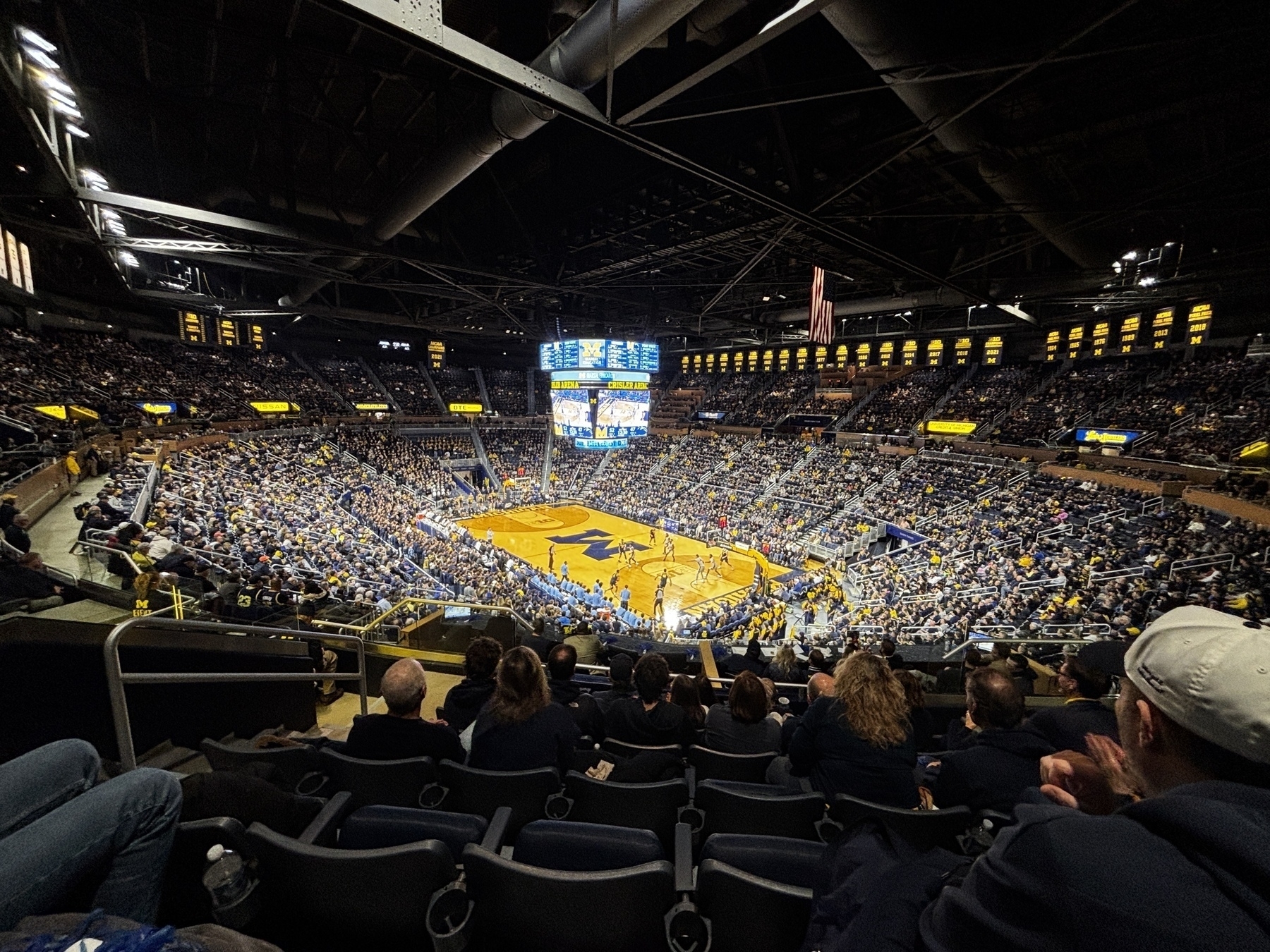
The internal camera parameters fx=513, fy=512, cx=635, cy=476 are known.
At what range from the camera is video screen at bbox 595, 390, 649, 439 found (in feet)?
88.3

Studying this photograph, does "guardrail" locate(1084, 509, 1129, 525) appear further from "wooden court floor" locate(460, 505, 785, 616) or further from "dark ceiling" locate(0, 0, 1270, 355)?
"wooden court floor" locate(460, 505, 785, 616)

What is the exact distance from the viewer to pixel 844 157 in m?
8.97

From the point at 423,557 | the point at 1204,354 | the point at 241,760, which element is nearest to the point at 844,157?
the point at 241,760

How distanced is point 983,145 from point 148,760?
40.3ft

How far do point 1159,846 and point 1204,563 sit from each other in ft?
Result: 60.1

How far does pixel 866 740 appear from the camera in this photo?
315 centimetres

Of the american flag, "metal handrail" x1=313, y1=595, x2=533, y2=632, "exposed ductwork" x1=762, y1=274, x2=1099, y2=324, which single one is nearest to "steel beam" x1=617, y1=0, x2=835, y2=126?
"metal handrail" x1=313, y1=595, x2=533, y2=632

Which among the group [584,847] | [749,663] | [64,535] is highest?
[584,847]

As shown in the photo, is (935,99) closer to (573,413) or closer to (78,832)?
(78,832)

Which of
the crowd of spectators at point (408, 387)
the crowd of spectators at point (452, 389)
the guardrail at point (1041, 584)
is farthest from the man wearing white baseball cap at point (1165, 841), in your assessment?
the crowd of spectators at point (452, 389)

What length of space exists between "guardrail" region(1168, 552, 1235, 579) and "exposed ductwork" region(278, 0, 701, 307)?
56.6 ft

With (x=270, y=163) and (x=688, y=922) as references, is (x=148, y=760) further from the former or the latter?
(x=270, y=163)

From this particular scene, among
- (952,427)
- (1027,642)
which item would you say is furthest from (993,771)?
(952,427)

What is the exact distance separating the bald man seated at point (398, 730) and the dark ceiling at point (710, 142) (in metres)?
5.65
